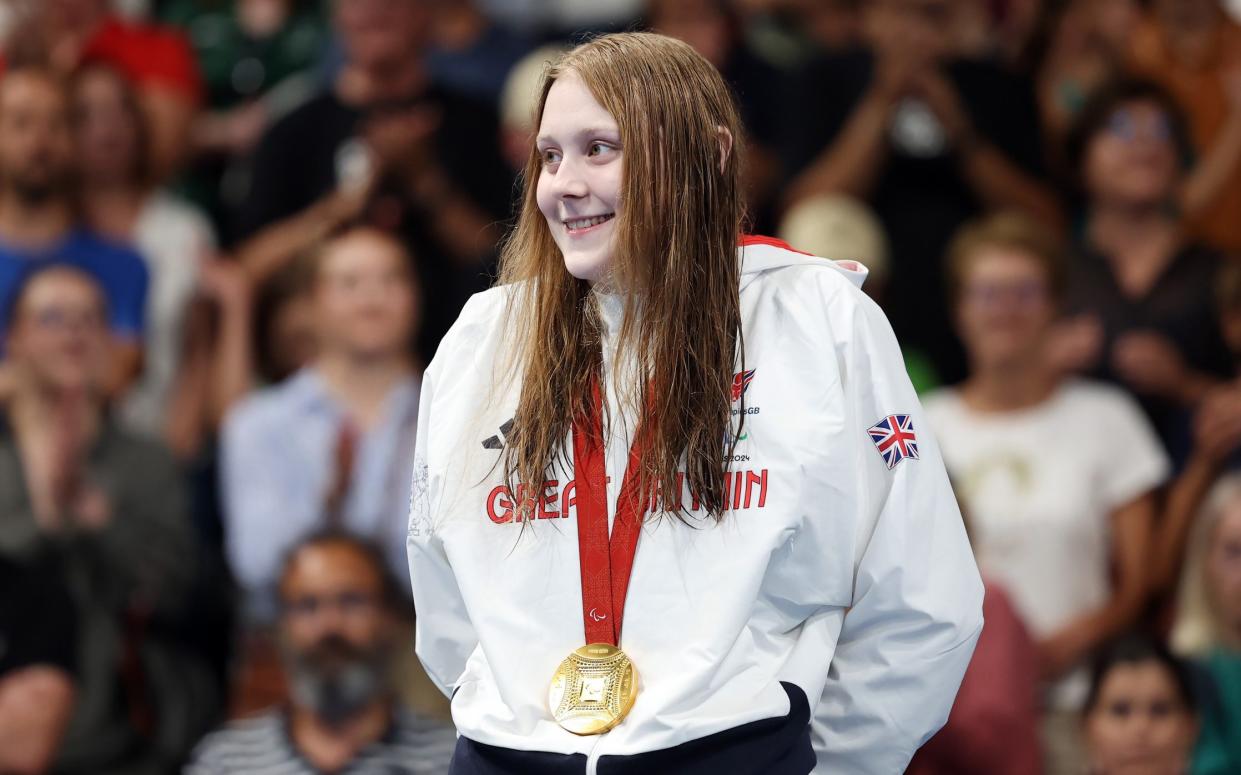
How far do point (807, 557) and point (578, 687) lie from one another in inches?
16.3

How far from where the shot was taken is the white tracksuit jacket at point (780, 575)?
2656 mm

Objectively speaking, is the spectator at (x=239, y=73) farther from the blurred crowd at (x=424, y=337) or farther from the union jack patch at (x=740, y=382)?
the union jack patch at (x=740, y=382)

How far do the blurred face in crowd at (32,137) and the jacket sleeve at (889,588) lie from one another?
4.91 meters

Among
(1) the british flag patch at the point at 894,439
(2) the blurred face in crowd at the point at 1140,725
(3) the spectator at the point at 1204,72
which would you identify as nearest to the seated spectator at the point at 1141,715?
(2) the blurred face in crowd at the point at 1140,725

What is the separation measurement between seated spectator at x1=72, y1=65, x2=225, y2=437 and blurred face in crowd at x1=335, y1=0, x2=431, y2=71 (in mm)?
1011

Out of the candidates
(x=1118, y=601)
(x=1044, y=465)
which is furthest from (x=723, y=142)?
(x=1118, y=601)

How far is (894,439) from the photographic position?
2.78 metres

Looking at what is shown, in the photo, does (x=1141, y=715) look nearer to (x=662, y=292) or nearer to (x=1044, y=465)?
(x=1044, y=465)

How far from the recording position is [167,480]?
20.9 ft

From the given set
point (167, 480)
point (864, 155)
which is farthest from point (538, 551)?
point (864, 155)

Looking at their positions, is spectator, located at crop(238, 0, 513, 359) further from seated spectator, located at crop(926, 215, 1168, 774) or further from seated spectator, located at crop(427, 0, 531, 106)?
seated spectator, located at crop(926, 215, 1168, 774)

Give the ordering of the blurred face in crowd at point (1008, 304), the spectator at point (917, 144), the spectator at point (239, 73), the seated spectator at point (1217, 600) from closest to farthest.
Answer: the seated spectator at point (1217, 600), the blurred face in crowd at point (1008, 304), the spectator at point (917, 144), the spectator at point (239, 73)

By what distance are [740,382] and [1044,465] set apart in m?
3.53

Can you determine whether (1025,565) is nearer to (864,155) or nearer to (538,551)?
(864,155)
